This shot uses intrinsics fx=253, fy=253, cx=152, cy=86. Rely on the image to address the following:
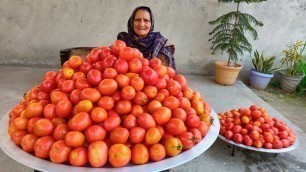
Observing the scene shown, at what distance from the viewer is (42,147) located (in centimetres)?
110

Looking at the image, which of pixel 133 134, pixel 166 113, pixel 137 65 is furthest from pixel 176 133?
pixel 137 65

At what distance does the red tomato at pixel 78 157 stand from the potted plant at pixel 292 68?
5415 millimetres

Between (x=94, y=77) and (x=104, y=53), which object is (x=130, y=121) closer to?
(x=94, y=77)

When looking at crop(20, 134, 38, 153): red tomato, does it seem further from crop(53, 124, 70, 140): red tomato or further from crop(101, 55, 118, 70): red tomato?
crop(101, 55, 118, 70): red tomato

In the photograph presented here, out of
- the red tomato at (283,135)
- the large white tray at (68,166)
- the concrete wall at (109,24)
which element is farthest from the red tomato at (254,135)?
the concrete wall at (109,24)

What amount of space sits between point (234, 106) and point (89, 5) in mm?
3514

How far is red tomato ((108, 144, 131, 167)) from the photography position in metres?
1.07

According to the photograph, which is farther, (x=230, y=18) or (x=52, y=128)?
(x=230, y=18)

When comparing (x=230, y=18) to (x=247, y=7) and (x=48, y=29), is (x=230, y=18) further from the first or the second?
(x=48, y=29)

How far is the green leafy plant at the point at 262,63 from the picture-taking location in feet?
17.9

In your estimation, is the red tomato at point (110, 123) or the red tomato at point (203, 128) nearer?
the red tomato at point (110, 123)

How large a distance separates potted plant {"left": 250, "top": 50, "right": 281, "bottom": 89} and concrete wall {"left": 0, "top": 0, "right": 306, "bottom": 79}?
320mm

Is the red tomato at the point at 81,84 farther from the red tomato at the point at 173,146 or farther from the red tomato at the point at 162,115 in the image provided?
the red tomato at the point at 173,146

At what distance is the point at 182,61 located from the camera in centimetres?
569
